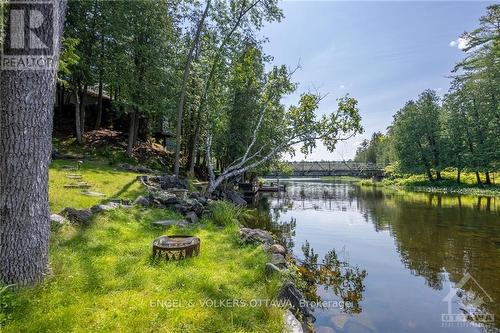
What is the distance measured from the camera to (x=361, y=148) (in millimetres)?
92250

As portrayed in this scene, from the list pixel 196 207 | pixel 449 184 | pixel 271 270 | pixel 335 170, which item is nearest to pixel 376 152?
pixel 335 170

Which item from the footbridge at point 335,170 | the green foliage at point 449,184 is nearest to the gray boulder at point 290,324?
the green foliage at point 449,184

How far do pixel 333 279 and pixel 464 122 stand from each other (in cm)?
3243

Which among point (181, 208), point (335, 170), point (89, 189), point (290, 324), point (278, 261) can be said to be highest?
point (335, 170)

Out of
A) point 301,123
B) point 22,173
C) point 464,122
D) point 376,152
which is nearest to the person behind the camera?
point 22,173

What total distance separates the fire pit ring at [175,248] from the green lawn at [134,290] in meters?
0.15

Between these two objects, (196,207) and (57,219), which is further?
(196,207)

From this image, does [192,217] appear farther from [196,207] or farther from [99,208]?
[99,208]

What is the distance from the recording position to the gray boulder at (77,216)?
657cm

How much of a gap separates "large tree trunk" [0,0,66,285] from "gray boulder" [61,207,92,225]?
2.82m

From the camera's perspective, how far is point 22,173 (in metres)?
3.76

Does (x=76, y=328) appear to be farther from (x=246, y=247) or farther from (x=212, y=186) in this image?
(x=212, y=186)

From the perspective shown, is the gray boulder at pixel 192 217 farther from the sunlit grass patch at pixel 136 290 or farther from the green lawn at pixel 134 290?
the sunlit grass patch at pixel 136 290

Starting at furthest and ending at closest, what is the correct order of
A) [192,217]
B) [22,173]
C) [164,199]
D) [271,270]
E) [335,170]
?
[335,170], [164,199], [192,217], [271,270], [22,173]
